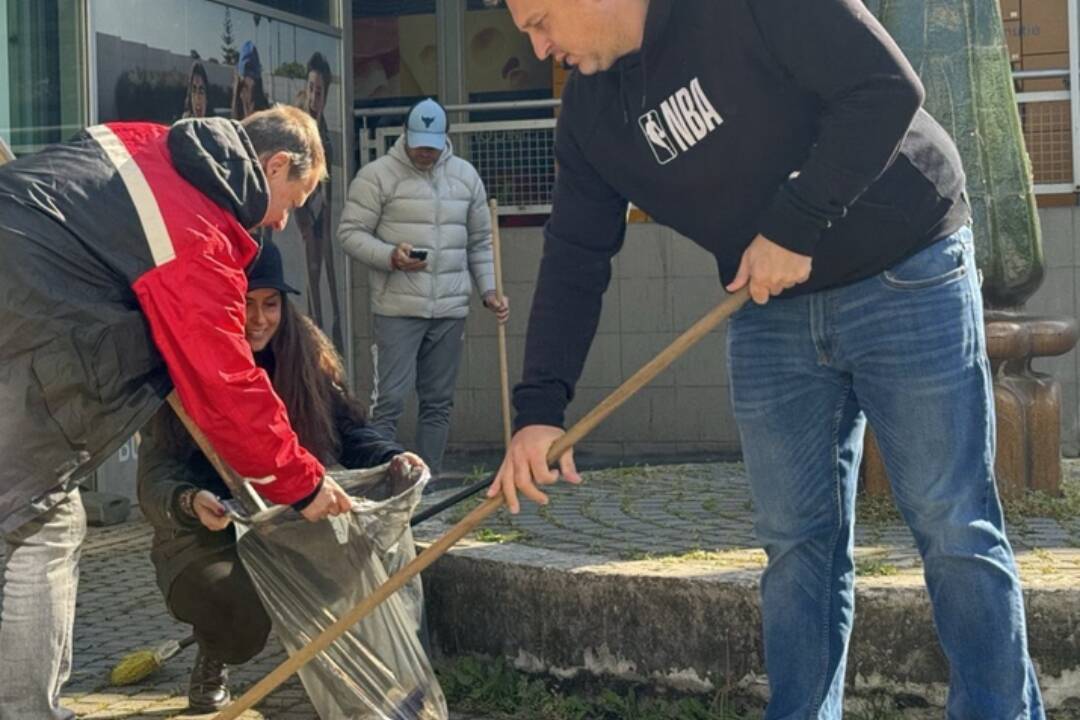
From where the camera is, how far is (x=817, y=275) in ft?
11.1

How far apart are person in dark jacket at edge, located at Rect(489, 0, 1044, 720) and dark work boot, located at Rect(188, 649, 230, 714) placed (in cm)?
150

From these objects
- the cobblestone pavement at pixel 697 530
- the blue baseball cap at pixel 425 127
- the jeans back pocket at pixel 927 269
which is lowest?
the cobblestone pavement at pixel 697 530

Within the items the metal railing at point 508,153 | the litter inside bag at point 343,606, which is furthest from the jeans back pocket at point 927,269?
the metal railing at point 508,153

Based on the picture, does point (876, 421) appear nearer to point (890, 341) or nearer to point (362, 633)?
point (890, 341)

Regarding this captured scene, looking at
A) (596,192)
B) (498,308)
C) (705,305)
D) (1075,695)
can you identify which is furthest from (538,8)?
(705,305)

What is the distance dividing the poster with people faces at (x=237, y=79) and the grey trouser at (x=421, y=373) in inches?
54.6

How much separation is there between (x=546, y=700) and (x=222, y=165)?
1.61 metres

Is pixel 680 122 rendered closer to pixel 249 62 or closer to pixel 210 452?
pixel 210 452

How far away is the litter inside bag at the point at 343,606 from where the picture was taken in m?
4.25

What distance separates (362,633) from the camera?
4266 millimetres

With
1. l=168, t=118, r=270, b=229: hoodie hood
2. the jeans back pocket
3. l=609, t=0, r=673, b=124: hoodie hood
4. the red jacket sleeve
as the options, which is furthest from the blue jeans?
l=168, t=118, r=270, b=229: hoodie hood

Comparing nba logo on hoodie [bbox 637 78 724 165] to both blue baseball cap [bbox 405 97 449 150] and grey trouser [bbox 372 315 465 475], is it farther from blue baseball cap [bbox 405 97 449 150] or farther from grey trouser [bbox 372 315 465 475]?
blue baseball cap [bbox 405 97 449 150]

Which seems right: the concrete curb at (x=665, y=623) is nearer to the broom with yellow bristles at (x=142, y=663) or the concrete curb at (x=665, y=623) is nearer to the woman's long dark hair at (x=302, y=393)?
the woman's long dark hair at (x=302, y=393)

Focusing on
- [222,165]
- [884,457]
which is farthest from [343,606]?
[884,457]
